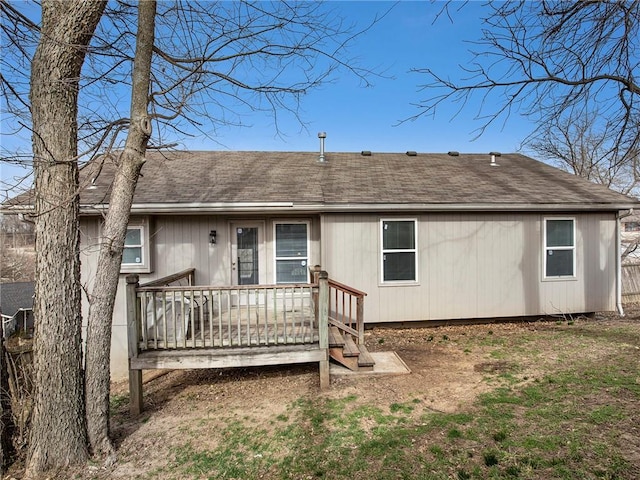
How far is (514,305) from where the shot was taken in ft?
26.1

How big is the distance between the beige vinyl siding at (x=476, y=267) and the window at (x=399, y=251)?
139 mm

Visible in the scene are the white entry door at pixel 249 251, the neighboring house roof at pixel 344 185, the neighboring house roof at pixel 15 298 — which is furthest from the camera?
the neighboring house roof at pixel 15 298

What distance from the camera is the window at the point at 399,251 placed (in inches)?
297

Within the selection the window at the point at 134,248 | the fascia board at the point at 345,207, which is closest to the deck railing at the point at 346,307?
the fascia board at the point at 345,207

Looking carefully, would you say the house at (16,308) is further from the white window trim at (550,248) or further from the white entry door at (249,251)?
the white window trim at (550,248)

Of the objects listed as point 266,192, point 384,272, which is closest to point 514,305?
point 384,272

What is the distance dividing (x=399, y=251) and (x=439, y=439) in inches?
177

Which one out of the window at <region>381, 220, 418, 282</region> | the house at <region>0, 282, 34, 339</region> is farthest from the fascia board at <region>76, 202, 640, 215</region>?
the house at <region>0, 282, 34, 339</region>

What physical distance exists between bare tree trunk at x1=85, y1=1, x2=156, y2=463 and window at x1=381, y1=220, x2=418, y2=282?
507cm

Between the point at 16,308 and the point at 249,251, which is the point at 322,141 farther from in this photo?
the point at 16,308

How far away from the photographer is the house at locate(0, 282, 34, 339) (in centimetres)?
933

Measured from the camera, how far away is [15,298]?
11.1 m

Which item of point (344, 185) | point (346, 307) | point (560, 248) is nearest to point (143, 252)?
point (346, 307)

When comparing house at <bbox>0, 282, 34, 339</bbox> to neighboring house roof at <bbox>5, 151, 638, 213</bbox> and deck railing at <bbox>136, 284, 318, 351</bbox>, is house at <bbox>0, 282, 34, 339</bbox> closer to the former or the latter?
neighboring house roof at <bbox>5, 151, 638, 213</bbox>
